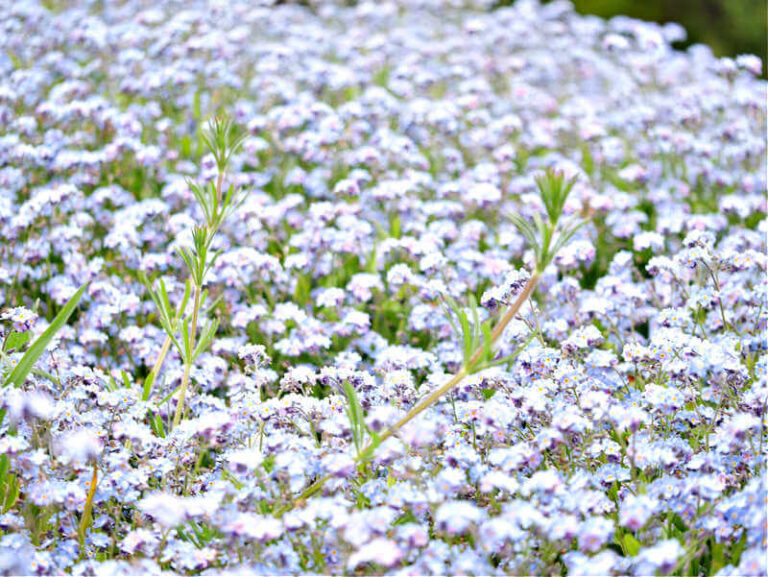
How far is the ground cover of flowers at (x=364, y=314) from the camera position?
2662 millimetres

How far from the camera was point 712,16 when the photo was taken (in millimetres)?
14500

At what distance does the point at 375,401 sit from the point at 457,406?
0.34 m

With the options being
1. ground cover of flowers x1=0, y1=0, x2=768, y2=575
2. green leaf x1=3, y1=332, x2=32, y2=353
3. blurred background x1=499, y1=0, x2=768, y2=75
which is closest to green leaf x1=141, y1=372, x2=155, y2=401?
ground cover of flowers x1=0, y1=0, x2=768, y2=575

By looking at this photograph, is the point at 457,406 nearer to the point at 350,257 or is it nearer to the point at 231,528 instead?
the point at 231,528

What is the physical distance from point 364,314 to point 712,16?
12.9 m

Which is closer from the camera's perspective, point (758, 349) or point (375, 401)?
point (375, 401)

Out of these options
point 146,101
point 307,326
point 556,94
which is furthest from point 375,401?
point 556,94

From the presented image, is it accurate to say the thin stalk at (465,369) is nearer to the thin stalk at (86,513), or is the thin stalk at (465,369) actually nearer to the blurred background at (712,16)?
the thin stalk at (86,513)

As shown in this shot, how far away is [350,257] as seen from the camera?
4.97 m

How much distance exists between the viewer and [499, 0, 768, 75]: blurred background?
44.0 feet

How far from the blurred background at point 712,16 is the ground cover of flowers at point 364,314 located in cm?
554

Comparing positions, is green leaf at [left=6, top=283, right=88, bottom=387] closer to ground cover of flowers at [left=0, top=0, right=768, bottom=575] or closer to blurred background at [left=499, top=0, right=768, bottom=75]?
ground cover of flowers at [left=0, top=0, right=768, bottom=575]

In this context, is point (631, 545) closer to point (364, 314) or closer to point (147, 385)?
point (364, 314)

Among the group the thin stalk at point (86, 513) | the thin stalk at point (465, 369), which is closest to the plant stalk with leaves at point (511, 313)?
the thin stalk at point (465, 369)
